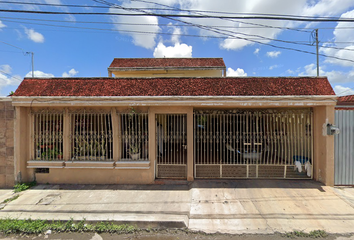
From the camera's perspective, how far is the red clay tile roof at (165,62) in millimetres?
10383

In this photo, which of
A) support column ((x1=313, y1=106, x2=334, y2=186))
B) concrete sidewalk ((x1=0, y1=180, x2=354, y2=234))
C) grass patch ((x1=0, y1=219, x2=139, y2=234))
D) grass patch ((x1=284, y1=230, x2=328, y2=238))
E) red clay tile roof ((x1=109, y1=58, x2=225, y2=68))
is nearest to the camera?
grass patch ((x1=284, y1=230, x2=328, y2=238))

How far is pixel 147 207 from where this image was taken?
3.86 m

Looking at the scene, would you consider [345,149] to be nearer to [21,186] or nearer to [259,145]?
[259,145]

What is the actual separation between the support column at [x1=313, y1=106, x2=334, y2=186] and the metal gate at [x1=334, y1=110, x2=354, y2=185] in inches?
10.8

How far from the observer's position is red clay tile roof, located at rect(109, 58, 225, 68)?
10.4 meters

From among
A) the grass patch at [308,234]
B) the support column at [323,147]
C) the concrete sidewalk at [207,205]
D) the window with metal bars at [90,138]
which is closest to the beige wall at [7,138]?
the concrete sidewalk at [207,205]

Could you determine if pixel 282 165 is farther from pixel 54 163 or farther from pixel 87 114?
pixel 54 163

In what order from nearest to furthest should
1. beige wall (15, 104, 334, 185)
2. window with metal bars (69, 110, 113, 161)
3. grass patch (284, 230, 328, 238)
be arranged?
grass patch (284, 230, 328, 238), beige wall (15, 104, 334, 185), window with metal bars (69, 110, 113, 161)

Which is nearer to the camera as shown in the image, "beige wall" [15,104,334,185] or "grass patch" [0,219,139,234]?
"grass patch" [0,219,139,234]

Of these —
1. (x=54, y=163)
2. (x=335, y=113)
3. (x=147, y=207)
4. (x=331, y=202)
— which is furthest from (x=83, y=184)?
(x=335, y=113)

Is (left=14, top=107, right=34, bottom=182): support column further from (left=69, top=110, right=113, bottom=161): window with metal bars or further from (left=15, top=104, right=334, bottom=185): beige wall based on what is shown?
(left=69, top=110, right=113, bottom=161): window with metal bars

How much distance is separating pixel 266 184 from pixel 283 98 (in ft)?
8.58

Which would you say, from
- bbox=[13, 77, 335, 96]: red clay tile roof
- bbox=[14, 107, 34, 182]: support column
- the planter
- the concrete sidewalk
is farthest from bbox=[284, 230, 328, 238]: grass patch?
bbox=[14, 107, 34, 182]: support column

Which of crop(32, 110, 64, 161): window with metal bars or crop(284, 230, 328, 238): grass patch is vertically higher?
crop(32, 110, 64, 161): window with metal bars
